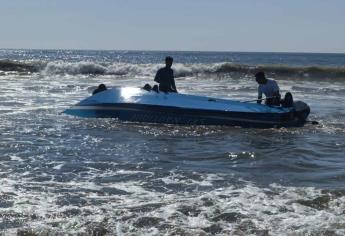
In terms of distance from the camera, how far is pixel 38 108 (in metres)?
14.7

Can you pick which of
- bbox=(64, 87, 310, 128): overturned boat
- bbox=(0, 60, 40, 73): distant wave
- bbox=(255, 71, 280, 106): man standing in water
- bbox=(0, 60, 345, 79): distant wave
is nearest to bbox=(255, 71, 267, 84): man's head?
bbox=(255, 71, 280, 106): man standing in water

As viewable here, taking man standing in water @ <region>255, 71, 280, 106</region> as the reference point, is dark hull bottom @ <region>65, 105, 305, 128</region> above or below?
below

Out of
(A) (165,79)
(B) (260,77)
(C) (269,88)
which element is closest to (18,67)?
(A) (165,79)

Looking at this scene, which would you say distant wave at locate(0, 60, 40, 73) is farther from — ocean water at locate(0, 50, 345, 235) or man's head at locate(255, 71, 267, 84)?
man's head at locate(255, 71, 267, 84)

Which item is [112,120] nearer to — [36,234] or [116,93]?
[116,93]

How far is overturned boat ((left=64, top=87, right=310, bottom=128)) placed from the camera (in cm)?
1141

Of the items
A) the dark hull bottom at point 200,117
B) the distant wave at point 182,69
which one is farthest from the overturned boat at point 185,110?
the distant wave at point 182,69

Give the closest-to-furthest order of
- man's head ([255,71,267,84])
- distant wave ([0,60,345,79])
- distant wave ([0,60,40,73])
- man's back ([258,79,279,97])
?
man's head ([255,71,267,84])
man's back ([258,79,279,97])
distant wave ([0,60,345,79])
distant wave ([0,60,40,73])

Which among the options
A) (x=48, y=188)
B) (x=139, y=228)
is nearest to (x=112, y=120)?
(x=48, y=188)

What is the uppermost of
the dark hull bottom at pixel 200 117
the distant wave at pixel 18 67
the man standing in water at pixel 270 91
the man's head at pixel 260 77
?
the man's head at pixel 260 77

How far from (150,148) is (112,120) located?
10.8 feet

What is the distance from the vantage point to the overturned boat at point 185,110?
11406 millimetres

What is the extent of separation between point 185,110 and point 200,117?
0.34 m

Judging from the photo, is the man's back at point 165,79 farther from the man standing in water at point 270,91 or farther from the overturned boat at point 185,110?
the man standing in water at point 270,91
